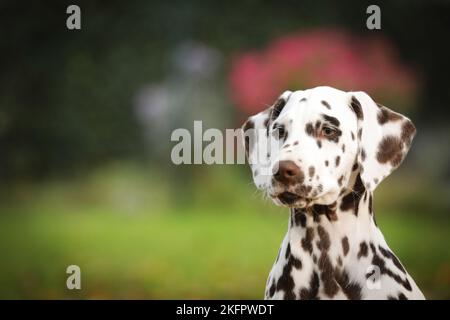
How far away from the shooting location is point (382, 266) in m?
3.29

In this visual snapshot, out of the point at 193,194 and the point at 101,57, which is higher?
the point at 101,57

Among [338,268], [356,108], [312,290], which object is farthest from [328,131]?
[312,290]

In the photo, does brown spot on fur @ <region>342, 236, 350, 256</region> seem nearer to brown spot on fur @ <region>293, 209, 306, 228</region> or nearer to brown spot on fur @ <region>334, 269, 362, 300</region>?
brown spot on fur @ <region>334, 269, 362, 300</region>

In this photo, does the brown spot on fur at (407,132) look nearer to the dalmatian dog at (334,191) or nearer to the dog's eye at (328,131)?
the dalmatian dog at (334,191)

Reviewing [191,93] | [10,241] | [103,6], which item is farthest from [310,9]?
[10,241]

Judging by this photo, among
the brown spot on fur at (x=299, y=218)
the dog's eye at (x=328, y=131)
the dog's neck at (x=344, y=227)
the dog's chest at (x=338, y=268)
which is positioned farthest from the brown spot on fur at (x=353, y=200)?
the dog's eye at (x=328, y=131)

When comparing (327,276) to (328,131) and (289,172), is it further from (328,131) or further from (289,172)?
(328,131)

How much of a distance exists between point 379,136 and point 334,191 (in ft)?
1.42

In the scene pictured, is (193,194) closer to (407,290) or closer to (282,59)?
(282,59)

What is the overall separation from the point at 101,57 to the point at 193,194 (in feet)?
10.6

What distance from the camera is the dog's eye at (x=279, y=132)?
3.36 m

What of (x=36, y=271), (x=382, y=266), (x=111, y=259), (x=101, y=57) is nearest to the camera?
(x=382, y=266)

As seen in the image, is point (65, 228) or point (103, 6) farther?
point (103, 6)

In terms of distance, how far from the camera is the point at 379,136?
11.2 ft
